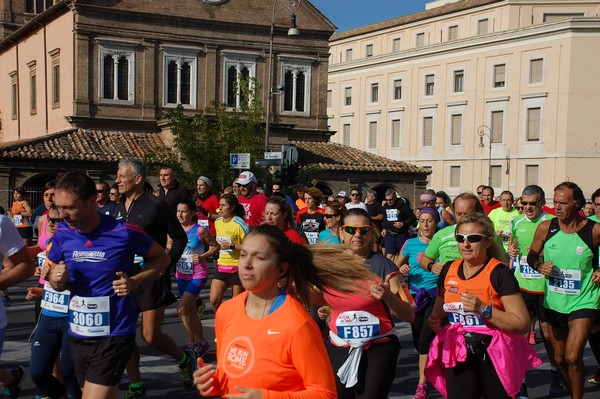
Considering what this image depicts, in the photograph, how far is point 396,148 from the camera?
60.8 meters

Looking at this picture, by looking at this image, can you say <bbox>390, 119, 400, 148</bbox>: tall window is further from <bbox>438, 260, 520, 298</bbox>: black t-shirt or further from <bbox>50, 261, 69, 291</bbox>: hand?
<bbox>50, 261, 69, 291</bbox>: hand

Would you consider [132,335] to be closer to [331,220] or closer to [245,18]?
[331,220]

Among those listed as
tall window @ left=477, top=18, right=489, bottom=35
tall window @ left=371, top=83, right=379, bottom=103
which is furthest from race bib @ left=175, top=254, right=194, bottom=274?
tall window @ left=371, top=83, right=379, bottom=103

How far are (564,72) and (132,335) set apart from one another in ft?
165

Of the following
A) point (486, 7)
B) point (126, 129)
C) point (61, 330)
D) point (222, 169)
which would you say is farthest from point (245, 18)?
point (61, 330)

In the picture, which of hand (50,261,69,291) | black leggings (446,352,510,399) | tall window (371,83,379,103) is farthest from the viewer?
tall window (371,83,379,103)

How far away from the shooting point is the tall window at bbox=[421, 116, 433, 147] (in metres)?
58.5

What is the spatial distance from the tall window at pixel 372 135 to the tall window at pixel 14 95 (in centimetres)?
2943

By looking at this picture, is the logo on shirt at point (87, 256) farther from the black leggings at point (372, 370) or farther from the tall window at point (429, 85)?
the tall window at point (429, 85)

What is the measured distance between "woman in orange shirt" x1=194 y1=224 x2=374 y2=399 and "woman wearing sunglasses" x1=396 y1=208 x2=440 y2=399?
4059 millimetres

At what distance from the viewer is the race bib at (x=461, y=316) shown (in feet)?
17.3

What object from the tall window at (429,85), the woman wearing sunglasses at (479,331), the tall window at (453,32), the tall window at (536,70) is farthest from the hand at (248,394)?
the tall window at (453,32)

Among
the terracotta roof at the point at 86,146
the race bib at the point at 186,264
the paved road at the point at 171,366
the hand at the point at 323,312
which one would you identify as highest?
the terracotta roof at the point at 86,146

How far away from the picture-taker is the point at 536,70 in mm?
52781
